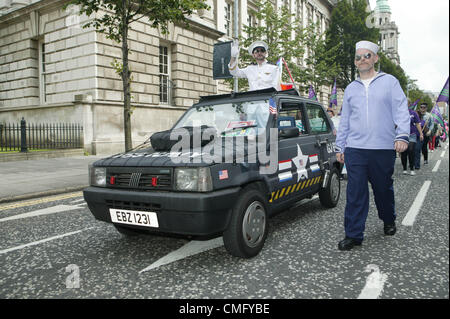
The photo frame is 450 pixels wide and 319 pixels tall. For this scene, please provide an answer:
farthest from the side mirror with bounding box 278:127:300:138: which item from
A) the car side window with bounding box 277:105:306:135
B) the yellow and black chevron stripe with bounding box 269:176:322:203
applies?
the yellow and black chevron stripe with bounding box 269:176:322:203

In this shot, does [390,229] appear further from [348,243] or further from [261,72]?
[261,72]

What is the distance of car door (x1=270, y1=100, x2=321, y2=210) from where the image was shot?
12.6ft

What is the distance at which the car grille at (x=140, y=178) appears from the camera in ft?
9.98

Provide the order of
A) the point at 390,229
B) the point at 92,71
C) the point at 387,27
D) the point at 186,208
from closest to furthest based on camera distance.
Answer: the point at 186,208, the point at 390,229, the point at 92,71, the point at 387,27

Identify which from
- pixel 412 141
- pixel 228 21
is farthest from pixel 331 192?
pixel 228 21

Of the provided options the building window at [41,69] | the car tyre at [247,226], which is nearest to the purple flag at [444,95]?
the car tyre at [247,226]

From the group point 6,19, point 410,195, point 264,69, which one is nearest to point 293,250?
point 264,69

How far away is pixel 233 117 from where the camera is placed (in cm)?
399

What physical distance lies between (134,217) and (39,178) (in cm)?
680

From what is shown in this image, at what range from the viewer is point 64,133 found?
590 inches

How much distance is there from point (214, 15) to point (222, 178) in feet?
74.8

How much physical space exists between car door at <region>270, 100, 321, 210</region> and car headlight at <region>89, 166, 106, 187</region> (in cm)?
165

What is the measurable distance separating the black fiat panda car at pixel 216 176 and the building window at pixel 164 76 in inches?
610

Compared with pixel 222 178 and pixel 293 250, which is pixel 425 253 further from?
pixel 222 178
